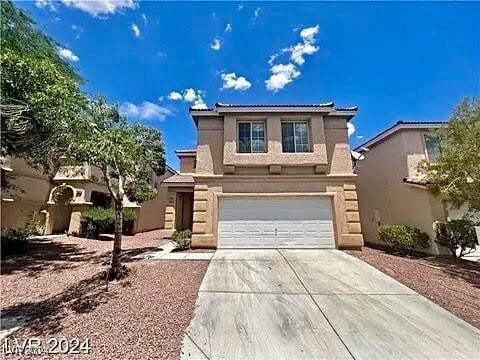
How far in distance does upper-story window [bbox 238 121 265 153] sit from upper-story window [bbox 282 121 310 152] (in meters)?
1.09

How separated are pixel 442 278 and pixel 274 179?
684 cm

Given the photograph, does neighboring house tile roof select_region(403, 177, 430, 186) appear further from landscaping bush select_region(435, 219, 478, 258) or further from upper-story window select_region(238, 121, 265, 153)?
upper-story window select_region(238, 121, 265, 153)

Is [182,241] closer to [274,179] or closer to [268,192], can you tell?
[268,192]

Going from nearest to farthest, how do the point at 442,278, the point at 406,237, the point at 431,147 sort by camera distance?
the point at 442,278 → the point at 406,237 → the point at 431,147

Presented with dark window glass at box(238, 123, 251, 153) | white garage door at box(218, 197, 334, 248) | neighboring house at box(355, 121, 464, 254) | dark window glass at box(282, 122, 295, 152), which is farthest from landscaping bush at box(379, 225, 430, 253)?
dark window glass at box(238, 123, 251, 153)

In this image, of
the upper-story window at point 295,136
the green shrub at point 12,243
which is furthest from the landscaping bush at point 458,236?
the green shrub at point 12,243

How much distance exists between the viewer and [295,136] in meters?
11.8

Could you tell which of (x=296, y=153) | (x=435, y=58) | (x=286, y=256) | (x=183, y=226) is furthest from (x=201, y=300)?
(x=183, y=226)

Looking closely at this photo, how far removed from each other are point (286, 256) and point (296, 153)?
4721 millimetres

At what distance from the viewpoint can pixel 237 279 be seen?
704 centimetres

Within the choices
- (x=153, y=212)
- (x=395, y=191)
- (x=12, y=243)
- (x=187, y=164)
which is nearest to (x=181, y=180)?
(x=187, y=164)

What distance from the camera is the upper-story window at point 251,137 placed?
11695 millimetres

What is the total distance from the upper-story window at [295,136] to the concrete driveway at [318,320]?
595 cm

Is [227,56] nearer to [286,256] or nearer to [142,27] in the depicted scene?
[142,27]
